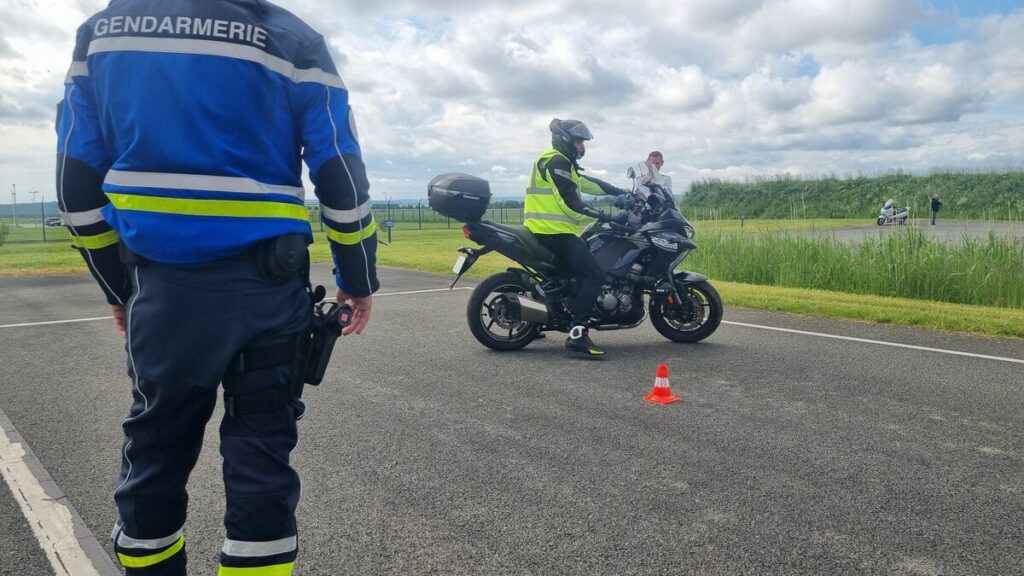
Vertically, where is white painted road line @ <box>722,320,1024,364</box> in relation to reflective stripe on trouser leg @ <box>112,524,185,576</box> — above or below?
below

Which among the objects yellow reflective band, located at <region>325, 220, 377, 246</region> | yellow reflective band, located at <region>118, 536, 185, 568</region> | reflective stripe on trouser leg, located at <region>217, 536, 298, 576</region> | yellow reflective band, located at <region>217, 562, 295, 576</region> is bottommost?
yellow reflective band, located at <region>118, 536, 185, 568</region>

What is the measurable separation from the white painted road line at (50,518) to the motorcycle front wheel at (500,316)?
3.84 metres

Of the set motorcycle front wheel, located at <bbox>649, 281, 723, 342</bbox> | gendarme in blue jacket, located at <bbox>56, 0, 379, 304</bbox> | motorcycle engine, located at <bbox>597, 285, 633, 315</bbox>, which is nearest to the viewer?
gendarme in blue jacket, located at <bbox>56, 0, 379, 304</bbox>

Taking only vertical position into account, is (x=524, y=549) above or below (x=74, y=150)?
below

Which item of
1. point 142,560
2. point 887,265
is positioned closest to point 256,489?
point 142,560

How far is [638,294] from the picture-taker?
770 centimetres

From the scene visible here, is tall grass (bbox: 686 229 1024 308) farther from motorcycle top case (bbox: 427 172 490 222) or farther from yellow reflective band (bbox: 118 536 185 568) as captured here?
yellow reflective band (bbox: 118 536 185 568)

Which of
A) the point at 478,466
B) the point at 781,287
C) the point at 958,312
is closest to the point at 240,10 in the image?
the point at 478,466

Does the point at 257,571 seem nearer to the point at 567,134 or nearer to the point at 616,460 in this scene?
the point at 616,460

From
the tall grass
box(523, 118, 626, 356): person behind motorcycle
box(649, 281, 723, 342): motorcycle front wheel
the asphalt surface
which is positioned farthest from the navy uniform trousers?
the tall grass

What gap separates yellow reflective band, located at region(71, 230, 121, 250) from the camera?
2.39 meters

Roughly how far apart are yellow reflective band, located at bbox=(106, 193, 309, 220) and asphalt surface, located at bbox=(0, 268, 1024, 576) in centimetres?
157

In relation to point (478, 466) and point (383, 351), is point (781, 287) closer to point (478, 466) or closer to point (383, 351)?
point (383, 351)

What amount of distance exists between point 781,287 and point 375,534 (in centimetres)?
1127
